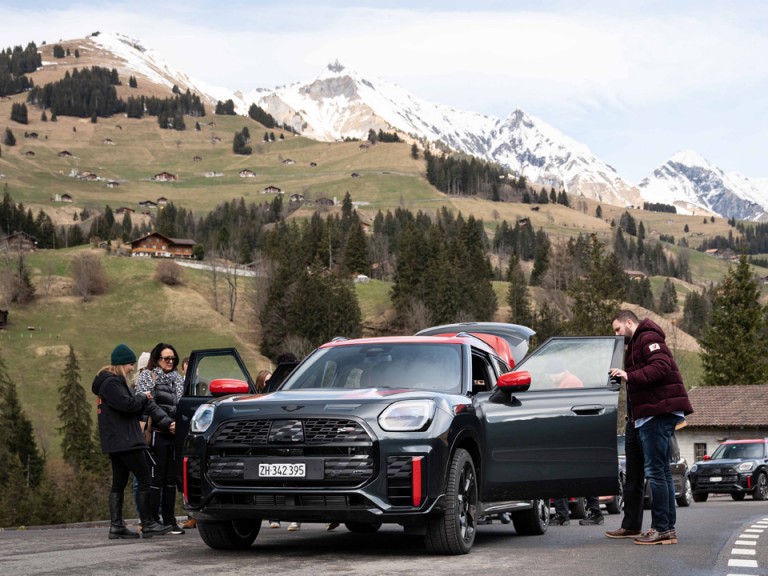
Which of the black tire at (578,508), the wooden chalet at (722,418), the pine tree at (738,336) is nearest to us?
the black tire at (578,508)

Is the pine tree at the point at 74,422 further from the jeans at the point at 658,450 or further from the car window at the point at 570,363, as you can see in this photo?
the jeans at the point at 658,450

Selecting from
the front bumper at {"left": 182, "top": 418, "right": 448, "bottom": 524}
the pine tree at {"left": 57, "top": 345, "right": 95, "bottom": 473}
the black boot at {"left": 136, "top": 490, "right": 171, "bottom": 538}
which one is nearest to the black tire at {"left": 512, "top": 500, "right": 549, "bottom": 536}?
the front bumper at {"left": 182, "top": 418, "right": 448, "bottom": 524}

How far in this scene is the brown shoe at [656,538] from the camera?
34.4 ft

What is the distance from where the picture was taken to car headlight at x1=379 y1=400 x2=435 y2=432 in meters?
8.78

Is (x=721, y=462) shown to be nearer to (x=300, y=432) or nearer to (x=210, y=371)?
(x=210, y=371)

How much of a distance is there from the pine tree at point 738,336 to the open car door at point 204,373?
67.5 metres

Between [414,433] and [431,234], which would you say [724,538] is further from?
[431,234]

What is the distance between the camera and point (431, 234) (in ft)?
498

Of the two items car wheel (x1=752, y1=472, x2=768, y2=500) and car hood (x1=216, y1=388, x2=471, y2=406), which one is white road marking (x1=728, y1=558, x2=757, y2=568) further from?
car wheel (x1=752, y1=472, x2=768, y2=500)

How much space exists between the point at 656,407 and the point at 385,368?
244cm

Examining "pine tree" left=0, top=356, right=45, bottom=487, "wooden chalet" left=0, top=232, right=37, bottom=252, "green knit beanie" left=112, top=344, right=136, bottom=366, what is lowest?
"pine tree" left=0, top=356, right=45, bottom=487

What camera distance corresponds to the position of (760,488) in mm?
31547

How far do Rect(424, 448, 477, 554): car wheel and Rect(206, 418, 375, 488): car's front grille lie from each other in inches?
30.2

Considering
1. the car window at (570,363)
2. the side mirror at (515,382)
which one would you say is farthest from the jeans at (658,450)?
the side mirror at (515,382)
